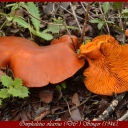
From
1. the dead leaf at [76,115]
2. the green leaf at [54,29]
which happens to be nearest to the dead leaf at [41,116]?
the dead leaf at [76,115]

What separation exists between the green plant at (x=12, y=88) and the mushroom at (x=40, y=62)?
0.24ft

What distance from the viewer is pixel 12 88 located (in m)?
2.83

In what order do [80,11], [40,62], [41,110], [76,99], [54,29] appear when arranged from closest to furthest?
1. [40,62]
2. [41,110]
3. [76,99]
4. [54,29]
5. [80,11]

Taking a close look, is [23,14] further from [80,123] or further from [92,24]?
[80,123]

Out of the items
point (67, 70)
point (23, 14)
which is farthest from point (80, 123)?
point (23, 14)

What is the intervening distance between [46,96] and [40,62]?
43 centimetres

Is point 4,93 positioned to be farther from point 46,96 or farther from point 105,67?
point 105,67

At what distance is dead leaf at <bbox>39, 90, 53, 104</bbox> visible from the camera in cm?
311

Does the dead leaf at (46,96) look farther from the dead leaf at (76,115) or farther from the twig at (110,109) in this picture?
the twig at (110,109)

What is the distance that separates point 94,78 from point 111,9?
5.27 ft

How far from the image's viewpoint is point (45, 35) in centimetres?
329

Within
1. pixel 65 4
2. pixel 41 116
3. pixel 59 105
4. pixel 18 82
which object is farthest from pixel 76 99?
pixel 65 4

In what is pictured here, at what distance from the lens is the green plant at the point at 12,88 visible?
9.21 feet

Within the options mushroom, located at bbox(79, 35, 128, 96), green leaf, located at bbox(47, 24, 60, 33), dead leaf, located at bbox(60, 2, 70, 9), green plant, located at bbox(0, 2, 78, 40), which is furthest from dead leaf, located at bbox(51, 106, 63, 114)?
dead leaf, located at bbox(60, 2, 70, 9)
